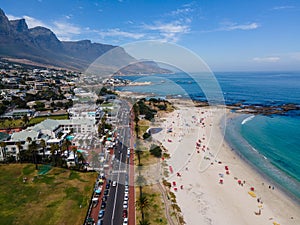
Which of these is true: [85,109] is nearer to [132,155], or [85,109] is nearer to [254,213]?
[132,155]

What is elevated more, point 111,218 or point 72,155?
point 72,155

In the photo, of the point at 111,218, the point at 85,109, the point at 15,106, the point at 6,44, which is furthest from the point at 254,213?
the point at 6,44

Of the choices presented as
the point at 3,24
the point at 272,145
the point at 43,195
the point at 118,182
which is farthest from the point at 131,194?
the point at 3,24

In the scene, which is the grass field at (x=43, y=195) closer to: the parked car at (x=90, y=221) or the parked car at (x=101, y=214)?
the parked car at (x=90, y=221)

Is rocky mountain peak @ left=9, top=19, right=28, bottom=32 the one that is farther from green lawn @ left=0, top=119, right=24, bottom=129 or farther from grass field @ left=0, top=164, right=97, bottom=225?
grass field @ left=0, top=164, right=97, bottom=225

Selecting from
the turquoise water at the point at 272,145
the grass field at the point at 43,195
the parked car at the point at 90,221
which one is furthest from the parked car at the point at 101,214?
the turquoise water at the point at 272,145

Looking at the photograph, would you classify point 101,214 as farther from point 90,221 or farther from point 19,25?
point 19,25
